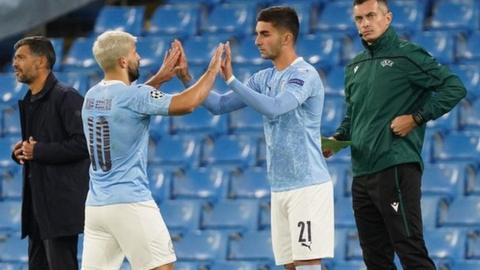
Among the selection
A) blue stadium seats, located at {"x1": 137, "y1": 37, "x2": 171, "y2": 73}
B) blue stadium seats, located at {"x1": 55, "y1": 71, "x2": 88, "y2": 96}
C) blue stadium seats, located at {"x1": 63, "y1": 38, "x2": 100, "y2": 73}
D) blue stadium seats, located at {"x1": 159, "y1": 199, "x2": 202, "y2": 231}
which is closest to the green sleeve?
blue stadium seats, located at {"x1": 159, "y1": 199, "x2": 202, "y2": 231}

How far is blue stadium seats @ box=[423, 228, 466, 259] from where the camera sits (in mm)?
9898

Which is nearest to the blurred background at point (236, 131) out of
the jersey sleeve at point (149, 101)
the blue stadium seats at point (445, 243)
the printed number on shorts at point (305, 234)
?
the blue stadium seats at point (445, 243)

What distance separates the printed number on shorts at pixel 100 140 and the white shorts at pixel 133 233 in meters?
0.21

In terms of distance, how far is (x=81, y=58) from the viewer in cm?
1287

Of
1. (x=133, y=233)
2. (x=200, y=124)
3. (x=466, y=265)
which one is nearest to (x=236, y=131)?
(x=200, y=124)

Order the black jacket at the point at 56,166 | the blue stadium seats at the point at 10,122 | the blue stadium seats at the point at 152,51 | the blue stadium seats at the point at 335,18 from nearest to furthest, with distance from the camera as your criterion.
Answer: the black jacket at the point at 56,166
the blue stadium seats at the point at 335,18
the blue stadium seats at the point at 152,51
the blue stadium seats at the point at 10,122

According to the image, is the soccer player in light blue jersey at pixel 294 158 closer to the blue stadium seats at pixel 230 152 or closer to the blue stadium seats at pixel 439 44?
the blue stadium seats at pixel 230 152

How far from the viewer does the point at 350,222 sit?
10.4 meters

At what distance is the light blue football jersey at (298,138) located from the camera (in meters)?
7.23

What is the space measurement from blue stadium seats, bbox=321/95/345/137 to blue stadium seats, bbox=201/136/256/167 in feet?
1.96

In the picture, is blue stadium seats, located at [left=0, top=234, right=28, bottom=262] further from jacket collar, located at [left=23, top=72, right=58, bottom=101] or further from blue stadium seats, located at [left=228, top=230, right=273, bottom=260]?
jacket collar, located at [left=23, top=72, right=58, bottom=101]

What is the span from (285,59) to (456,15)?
470 centimetres

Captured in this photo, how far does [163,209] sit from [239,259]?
32.9 inches

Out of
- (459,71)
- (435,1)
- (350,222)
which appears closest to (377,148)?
(350,222)
